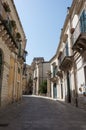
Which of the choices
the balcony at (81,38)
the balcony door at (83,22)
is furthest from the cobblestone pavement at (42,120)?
the balcony door at (83,22)

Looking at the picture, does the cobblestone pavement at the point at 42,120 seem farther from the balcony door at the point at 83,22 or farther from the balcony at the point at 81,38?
the balcony door at the point at 83,22

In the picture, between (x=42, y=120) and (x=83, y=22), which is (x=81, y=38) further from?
(x=42, y=120)

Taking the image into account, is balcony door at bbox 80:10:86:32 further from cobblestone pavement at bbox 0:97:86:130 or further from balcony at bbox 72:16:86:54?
cobblestone pavement at bbox 0:97:86:130

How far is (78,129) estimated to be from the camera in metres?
5.56

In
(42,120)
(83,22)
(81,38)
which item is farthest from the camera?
(83,22)

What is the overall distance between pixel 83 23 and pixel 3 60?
5.47 m

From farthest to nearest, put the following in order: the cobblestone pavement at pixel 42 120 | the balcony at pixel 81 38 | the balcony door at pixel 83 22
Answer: the balcony door at pixel 83 22
the balcony at pixel 81 38
the cobblestone pavement at pixel 42 120

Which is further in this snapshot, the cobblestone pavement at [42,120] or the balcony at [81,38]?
the balcony at [81,38]

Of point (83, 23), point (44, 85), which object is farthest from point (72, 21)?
point (44, 85)

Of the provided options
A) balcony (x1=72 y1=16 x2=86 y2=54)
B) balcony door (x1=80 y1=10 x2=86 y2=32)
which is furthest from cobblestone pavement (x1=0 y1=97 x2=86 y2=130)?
balcony door (x1=80 y1=10 x2=86 y2=32)

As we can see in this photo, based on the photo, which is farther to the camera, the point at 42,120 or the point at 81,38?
the point at 81,38

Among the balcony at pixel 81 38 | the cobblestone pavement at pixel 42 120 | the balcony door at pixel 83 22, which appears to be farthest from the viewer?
the balcony door at pixel 83 22

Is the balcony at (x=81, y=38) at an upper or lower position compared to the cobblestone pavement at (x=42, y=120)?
upper

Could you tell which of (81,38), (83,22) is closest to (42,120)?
(81,38)
